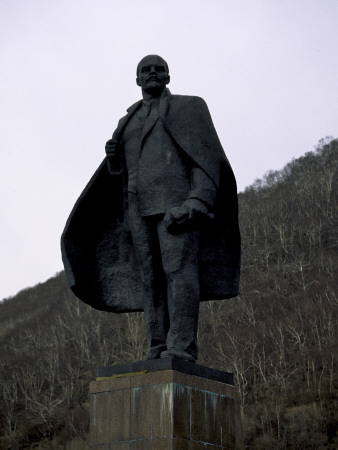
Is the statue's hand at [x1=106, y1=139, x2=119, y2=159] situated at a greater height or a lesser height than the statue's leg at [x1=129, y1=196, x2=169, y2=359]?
greater

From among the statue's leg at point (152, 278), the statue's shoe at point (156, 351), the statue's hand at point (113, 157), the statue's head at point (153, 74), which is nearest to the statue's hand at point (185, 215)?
the statue's leg at point (152, 278)

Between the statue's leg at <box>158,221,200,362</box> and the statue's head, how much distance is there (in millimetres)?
1334

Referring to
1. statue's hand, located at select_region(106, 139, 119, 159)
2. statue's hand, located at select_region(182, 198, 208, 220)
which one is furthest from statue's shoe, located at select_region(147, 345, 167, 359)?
statue's hand, located at select_region(106, 139, 119, 159)

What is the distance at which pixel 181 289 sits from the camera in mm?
5852

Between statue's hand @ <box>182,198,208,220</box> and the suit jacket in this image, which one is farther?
the suit jacket

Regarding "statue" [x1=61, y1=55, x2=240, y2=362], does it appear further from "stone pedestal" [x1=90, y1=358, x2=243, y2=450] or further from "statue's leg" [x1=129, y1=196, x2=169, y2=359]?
"stone pedestal" [x1=90, y1=358, x2=243, y2=450]

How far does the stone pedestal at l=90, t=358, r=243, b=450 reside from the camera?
5273 mm

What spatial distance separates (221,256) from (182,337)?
3.54ft

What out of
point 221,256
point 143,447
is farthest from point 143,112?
point 143,447

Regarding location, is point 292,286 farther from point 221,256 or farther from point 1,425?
point 221,256

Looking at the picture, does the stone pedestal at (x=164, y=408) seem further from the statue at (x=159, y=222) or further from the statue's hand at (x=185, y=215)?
the statue's hand at (x=185, y=215)

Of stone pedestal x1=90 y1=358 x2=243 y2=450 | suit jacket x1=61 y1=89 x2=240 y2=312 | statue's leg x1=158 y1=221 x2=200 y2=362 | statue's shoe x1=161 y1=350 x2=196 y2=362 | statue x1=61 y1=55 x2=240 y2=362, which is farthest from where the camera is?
suit jacket x1=61 y1=89 x2=240 y2=312

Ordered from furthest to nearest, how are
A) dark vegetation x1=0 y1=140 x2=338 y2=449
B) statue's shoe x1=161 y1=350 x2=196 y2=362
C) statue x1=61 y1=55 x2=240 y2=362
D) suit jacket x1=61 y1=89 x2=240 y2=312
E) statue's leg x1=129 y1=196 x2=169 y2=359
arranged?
dark vegetation x1=0 y1=140 x2=338 y2=449 < suit jacket x1=61 y1=89 x2=240 y2=312 < statue's leg x1=129 y1=196 x2=169 y2=359 < statue x1=61 y1=55 x2=240 y2=362 < statue's shoe x1=161 y1=350 x2=196 y2=362

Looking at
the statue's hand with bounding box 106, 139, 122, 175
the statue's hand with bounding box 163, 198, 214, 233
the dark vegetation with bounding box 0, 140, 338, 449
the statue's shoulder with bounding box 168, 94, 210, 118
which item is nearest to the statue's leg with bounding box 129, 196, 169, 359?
the statue's hand with bounding box 163, 198, 214, 233
